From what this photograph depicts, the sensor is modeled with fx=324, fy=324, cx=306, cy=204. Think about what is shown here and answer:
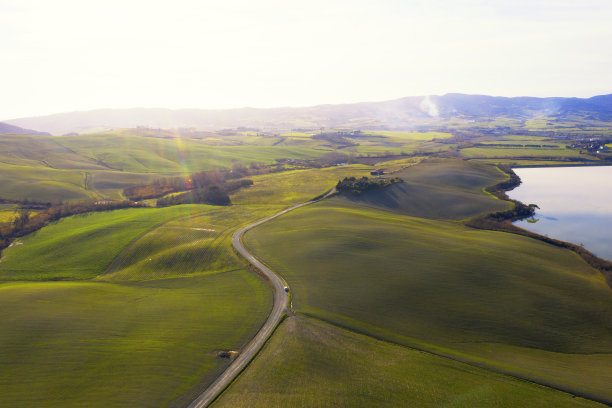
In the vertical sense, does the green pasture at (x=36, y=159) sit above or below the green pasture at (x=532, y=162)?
above

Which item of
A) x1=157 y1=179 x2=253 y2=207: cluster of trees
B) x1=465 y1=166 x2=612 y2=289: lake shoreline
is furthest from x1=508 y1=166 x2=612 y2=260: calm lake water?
x1=157 y1=179 x2=253 y2=207: cluster of trees

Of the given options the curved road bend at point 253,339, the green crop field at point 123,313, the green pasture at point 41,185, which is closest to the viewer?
the curved road bend at point 253,339

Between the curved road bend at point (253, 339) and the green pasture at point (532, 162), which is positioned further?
the green pasture at point (532, 162)

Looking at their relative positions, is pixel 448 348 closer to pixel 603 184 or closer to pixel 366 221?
pixel 366 221

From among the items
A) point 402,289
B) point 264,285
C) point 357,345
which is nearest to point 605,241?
point 402,289

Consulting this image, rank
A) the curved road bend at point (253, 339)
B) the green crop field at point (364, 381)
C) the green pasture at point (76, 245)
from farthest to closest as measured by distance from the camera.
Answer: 1. the green pasture at point (76, 245)
2. the curved road bend at point (253, 339)
3. the green crop field at point (364, 381)

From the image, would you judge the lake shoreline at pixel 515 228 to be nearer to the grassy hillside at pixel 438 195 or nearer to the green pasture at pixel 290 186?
the grassy hillside at pixel 438 195

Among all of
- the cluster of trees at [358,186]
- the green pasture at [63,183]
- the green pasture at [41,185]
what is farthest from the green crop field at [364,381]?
the green pasture at [41,185]

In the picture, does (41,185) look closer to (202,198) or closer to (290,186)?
(202,198)
